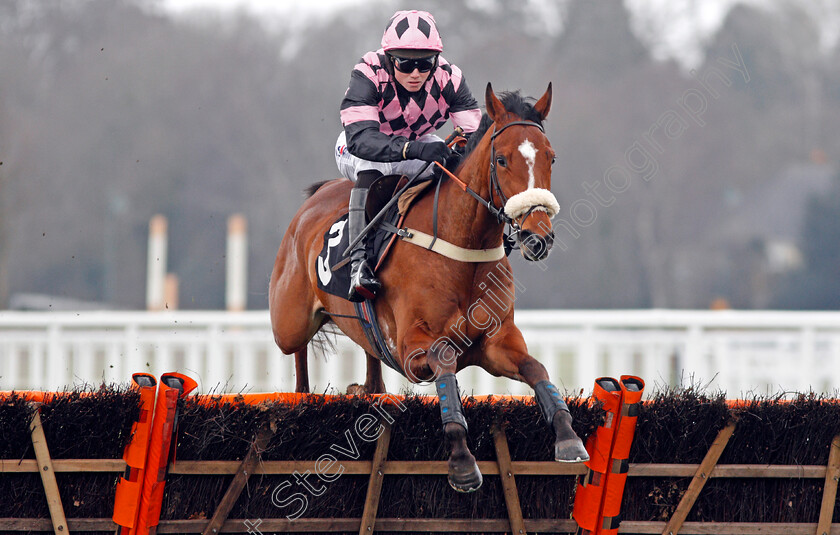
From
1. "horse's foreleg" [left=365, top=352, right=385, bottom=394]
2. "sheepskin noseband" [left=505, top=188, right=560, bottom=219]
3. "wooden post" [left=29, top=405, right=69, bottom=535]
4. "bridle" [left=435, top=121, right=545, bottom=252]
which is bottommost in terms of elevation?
"wooden post" [left=29, top=405, right=69, bottom=535]

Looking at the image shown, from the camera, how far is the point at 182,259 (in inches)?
1233

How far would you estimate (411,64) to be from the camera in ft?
13.6

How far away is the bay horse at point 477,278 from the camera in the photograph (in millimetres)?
3350

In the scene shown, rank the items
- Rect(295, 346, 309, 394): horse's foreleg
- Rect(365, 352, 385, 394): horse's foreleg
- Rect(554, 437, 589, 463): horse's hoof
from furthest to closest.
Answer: Rect(295, 346, 309, 394): horse's foreleg
Rect(365, 352, 385, 394): horse's foreleg
Rect(554, 437, 589, 463): horse's hoof

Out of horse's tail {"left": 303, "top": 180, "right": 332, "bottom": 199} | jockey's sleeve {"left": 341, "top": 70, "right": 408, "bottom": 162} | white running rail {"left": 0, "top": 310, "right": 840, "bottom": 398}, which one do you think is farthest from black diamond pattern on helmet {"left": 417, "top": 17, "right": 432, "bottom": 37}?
white running rail {"left": 0, "top": 310, "right": 840, "bottom": 398}

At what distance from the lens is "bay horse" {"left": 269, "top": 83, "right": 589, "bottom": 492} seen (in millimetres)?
3350

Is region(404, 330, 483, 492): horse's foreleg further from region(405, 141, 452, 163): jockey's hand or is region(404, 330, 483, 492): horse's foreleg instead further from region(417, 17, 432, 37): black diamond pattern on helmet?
region(417, 17, 432, 37): black diamond pattern on helmet

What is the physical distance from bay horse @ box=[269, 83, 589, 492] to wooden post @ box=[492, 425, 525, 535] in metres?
0.21

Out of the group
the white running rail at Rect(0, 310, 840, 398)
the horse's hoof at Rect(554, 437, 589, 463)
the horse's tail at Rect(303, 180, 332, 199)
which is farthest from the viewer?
the white running rail at Rect(0, 310, 840, 398)

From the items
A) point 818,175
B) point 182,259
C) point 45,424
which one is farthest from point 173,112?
point 45,424

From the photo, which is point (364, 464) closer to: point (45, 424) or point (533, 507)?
point (533, 507)

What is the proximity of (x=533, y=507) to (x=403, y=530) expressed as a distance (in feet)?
1.68

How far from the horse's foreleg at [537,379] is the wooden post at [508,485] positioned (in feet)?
0.64

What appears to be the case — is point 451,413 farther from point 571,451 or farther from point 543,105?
point 543,105
